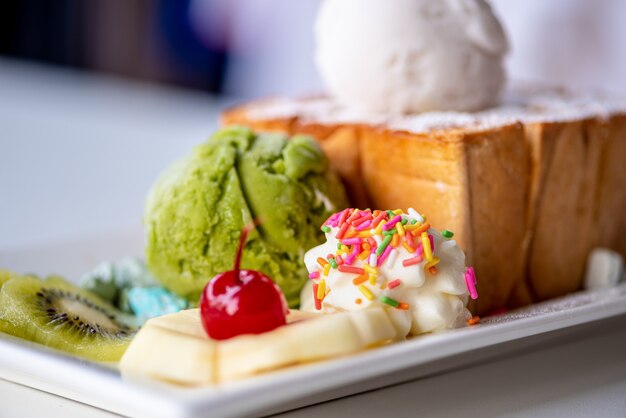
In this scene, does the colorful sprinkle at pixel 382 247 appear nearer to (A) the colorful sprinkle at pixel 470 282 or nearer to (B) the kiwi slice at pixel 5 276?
(A) the colorful sprinkle at pixel 470 282

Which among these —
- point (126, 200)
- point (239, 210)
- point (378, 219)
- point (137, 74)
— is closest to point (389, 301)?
point (378, 219)

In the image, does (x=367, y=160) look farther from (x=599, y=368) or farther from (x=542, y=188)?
(x=599, y=368)

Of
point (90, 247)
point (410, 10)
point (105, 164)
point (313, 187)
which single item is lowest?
point (105, 164)

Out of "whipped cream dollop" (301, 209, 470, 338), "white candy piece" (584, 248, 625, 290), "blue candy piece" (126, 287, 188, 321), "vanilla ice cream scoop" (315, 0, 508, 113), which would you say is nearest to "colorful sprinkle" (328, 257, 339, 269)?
"whipped cream dollop" (301, 209, 470, 338)

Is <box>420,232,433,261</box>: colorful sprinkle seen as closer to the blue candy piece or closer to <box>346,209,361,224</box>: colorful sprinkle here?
<box>346,209,361,224</box>: colorful sprinkle

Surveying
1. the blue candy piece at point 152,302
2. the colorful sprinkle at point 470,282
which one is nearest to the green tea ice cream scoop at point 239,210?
the blue candy piece at point 152,302

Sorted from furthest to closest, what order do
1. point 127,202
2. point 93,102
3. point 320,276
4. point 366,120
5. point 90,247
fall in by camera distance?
point 93,102 → point 127,202 → point 90,247 → point 366,120 → point 320,276

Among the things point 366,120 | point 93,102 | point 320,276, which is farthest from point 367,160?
point 93,102

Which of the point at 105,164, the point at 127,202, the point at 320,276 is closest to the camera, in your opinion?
the point at 320,276
